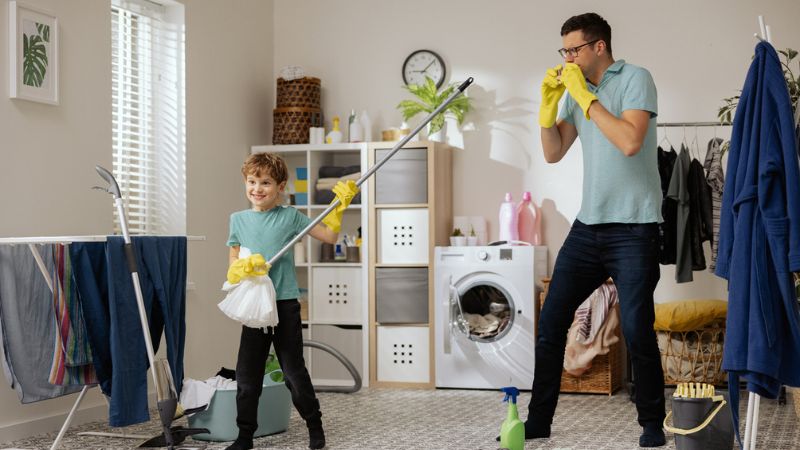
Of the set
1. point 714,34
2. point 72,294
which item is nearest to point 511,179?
point 714,34

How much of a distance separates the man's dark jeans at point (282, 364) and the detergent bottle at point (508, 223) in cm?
214

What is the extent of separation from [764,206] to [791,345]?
0.42 m

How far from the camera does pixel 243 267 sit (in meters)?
3.28

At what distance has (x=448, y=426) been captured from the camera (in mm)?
4039

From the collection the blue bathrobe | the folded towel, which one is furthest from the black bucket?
the folded towel

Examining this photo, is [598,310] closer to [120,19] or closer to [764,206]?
[764,206]

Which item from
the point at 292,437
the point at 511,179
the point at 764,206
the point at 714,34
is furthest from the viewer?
the point at 511,179

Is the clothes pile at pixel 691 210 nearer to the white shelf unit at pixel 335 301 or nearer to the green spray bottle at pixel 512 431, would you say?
the white shelf unit at pixel 335 301

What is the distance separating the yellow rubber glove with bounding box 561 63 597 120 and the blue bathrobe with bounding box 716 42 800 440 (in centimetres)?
52

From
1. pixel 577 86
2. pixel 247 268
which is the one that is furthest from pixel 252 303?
pixel 577 86

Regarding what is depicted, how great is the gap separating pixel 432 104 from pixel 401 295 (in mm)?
→ 1128

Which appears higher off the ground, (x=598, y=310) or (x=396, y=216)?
(x=396, y=216)

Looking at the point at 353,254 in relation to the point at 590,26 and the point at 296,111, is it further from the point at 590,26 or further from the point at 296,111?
the point at 590,26

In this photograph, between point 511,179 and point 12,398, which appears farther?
point 511,179
